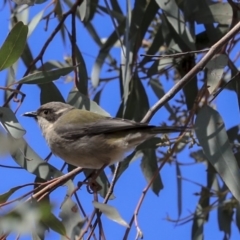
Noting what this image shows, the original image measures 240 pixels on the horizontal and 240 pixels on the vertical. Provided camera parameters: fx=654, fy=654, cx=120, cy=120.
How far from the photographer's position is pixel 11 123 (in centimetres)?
231

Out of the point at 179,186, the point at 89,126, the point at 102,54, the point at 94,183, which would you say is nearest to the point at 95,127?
the point at 89,126

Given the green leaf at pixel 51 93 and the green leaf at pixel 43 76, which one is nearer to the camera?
the green leaf at pixel 43 76

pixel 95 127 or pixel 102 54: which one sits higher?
pixel 102 54

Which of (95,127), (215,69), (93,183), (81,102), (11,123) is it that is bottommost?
(93,183)

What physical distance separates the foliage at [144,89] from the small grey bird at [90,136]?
7cm

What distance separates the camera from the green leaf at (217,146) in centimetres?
232

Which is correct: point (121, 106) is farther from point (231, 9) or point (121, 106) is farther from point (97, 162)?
point (231, 9)

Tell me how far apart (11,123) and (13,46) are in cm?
27

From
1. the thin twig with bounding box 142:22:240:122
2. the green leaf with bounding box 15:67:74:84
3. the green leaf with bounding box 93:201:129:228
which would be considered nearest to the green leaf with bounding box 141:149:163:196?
the green leaf with bounding box 15:67:74:84

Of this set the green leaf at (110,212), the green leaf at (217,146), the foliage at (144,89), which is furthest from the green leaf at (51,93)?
the green leaf at (110,212)

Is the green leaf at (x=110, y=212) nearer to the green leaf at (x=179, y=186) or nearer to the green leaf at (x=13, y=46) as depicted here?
the green leaf at (x=13, y=46)

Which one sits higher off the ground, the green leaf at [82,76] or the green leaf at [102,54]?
the green leaf at [102,54]

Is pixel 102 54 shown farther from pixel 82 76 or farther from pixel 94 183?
pixel 94 183

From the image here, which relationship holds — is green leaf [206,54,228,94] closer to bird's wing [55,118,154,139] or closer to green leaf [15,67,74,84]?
bird's wing [55,118,154,139]
